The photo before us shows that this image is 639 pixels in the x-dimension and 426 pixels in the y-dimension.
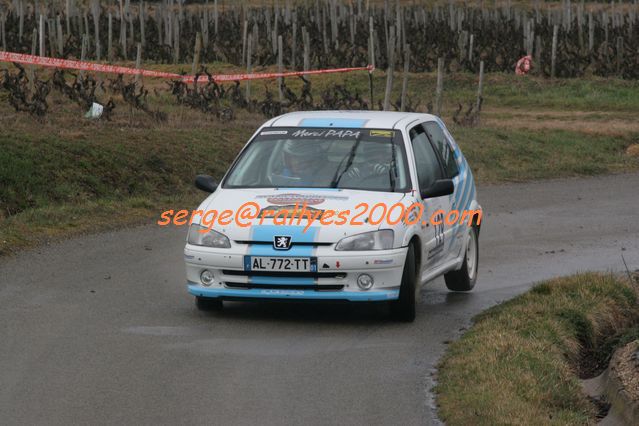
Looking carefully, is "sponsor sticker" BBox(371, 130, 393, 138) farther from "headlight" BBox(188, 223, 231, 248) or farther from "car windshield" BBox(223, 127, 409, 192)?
"headlight" BBox(188, 223, 231, 248)

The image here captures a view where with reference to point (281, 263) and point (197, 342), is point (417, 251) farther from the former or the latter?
point (197, 342)

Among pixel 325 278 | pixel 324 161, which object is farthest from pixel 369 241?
pixel 324 161

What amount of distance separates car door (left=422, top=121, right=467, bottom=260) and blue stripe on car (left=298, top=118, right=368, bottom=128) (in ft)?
2.71

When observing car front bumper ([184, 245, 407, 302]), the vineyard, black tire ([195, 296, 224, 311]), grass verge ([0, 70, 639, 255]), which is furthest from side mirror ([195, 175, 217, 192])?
the vineyard

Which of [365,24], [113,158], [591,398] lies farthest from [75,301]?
[365,24]

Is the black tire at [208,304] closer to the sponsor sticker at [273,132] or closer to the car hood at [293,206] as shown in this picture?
the car hood at [293,206]

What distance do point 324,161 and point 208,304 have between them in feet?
5.25

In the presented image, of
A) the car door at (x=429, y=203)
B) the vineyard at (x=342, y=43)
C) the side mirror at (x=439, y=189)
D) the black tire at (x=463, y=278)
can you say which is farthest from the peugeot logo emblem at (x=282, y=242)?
the vineyard at (x=342, y=43)

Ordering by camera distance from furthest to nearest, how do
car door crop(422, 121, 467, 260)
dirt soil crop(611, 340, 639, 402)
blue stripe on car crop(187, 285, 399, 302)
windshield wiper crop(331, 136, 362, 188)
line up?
car door crop(422, 121, 467, 260)
windshield wiper crop(331, 136, 362, 188)
blue stripe on car crop(187, 285, 399, 302)
dirt soil crop(611, 340, 639, 402)

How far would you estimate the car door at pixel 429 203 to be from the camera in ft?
37.8

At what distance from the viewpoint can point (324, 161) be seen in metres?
11.9

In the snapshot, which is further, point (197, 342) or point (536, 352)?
point (197, 342)

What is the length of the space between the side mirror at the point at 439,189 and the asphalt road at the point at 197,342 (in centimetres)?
101

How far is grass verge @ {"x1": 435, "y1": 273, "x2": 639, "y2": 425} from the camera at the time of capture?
7.91 metres
